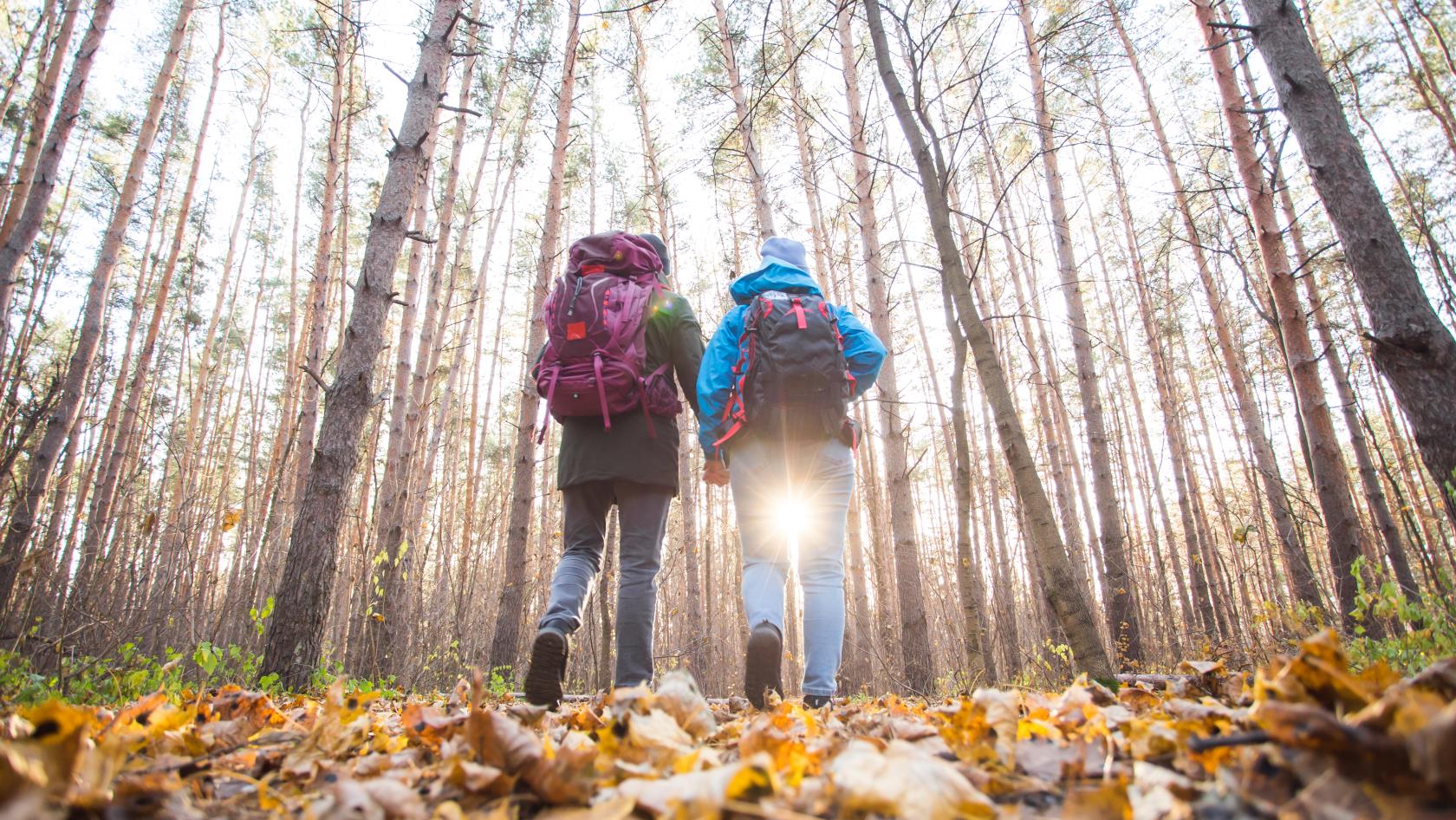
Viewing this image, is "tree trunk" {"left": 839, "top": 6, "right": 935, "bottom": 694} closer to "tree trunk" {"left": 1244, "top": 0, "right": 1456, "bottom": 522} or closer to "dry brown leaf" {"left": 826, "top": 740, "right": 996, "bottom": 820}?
"tree trunk" {"left": 1244, "top": 0, "right": 1456, "bottom": 522}

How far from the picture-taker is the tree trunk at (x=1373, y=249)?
250cm

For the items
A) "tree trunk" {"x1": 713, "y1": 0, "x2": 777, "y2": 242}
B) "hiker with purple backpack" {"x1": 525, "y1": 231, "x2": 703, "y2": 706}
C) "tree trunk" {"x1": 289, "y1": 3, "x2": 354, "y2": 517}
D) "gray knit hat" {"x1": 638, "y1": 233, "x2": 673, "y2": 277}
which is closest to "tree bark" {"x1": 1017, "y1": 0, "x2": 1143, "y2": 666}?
"tree trunk" {"x1": 713, "y1": 0, "x2": 777, "y2": 242}

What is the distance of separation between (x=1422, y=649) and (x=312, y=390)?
401 inches

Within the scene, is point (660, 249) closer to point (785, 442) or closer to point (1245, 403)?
point (785, 442)

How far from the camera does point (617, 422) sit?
2.61 m

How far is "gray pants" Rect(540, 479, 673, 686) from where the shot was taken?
2383 mm

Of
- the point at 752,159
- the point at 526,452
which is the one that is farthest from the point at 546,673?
the point at 752,159

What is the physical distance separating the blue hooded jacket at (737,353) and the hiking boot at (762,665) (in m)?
0.81

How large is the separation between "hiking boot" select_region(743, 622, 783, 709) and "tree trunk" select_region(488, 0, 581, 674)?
3.96m

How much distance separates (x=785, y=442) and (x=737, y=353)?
0.45 meters

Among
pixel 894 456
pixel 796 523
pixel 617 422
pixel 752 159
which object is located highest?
pixel 752 159

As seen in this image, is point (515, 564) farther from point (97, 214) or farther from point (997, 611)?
point (97, 214)

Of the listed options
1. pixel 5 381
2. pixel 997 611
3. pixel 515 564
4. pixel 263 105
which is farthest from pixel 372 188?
pixel 997 611

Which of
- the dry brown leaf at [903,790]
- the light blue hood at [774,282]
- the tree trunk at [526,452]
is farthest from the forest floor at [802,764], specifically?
the tree trunk at [526,452]
